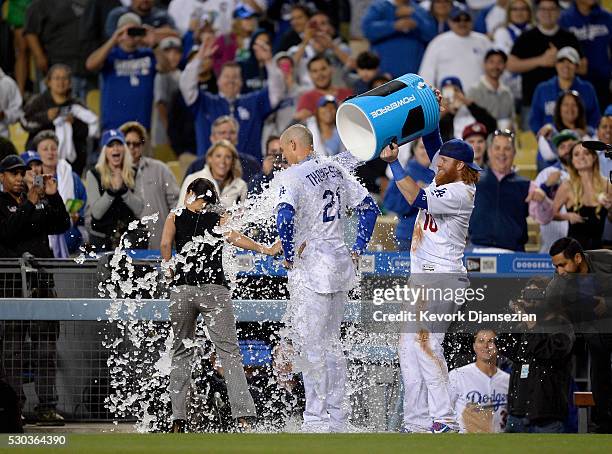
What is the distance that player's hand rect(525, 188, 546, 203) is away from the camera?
40.4 feet

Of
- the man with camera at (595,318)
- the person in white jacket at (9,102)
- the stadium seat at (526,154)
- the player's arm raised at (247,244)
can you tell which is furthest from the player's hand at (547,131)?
the person in white jacket at (9,102)

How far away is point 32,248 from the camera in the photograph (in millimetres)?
10703

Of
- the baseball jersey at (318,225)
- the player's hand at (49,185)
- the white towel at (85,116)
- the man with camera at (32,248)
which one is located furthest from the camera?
the white towel at (85,116)

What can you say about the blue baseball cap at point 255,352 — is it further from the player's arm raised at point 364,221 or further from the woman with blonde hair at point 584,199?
the woman with blonde hair at point 584,199

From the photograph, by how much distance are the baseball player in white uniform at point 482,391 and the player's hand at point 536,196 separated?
2784 millimetres

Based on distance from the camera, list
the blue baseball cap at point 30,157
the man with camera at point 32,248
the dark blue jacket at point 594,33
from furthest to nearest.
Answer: the dark blue jacket at point 594,33
the blue baseball cap at point 30,157
the man with camera at point 32,248

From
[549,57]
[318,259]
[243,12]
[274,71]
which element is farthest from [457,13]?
[318,259]

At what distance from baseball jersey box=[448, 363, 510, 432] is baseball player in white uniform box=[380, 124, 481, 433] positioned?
2.34 feet

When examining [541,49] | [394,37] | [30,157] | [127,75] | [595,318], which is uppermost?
[394,37]

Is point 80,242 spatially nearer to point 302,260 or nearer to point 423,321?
point 302,260

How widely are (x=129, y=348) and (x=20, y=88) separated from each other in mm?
6990

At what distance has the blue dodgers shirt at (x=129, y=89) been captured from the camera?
14.8 metres

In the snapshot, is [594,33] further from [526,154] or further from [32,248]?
[32,248]

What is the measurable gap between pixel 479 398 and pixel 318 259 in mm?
1800
